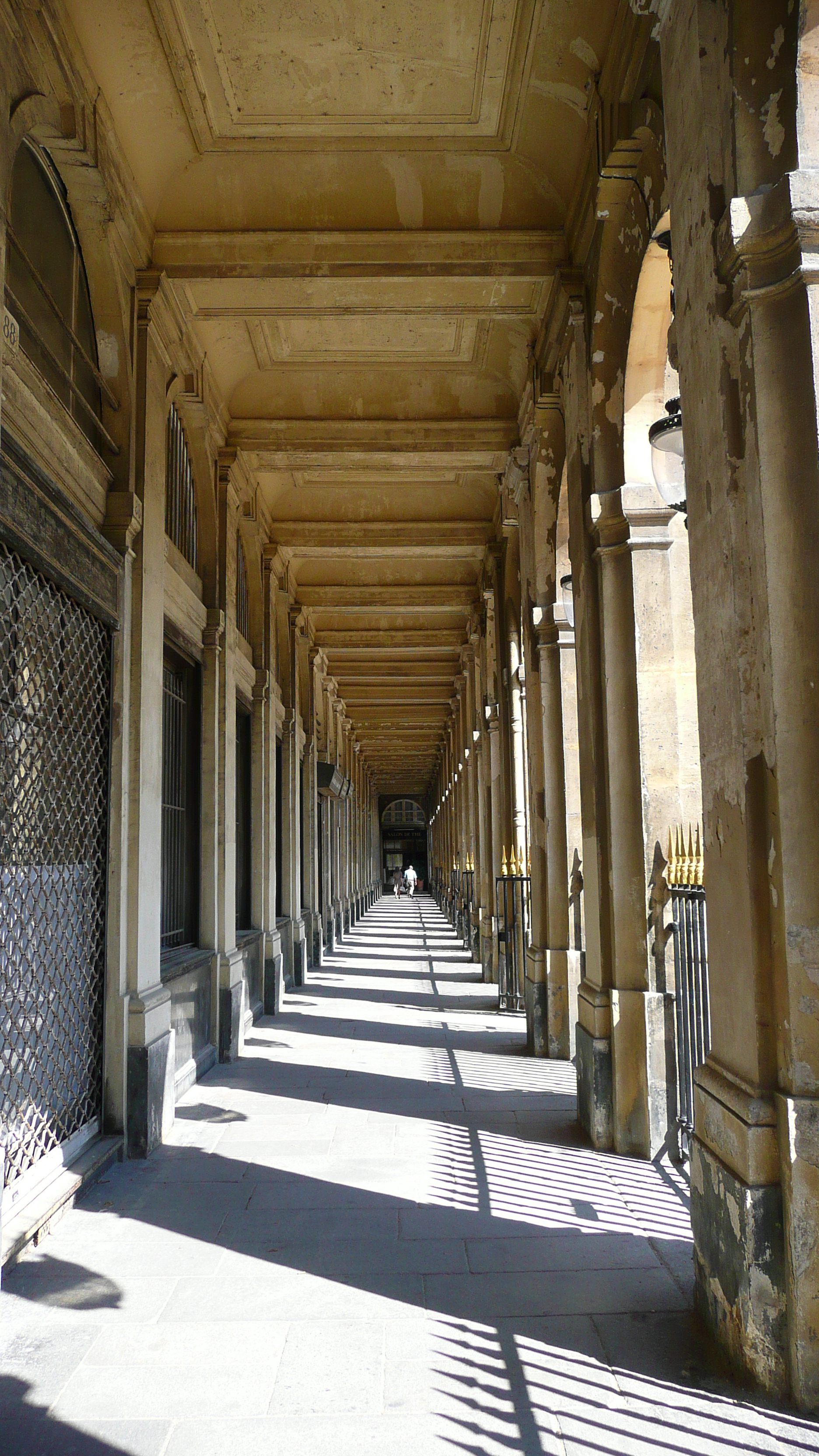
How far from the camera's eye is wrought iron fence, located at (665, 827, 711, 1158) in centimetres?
481

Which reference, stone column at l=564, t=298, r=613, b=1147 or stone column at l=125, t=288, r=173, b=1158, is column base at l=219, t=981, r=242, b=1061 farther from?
stone column at l=564, t=298, r=613, b=1147

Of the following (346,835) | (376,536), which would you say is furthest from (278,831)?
(346,835)

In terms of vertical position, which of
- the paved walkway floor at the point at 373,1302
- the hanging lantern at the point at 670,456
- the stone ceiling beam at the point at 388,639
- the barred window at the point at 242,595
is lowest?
the paved walkway floor at the point at 373,1302

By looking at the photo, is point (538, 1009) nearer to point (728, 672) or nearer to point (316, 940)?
point (728, 672)

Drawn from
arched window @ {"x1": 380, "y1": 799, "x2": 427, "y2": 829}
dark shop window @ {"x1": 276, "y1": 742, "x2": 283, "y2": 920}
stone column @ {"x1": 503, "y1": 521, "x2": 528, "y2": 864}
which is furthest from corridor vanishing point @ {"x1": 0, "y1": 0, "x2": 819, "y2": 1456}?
arched window @ {"x1": 380, "y1": 799, "x2": 427, "y2": 829}

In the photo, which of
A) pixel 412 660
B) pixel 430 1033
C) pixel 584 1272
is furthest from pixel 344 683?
pixel 584 1272

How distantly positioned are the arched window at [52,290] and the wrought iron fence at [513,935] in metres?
5.83

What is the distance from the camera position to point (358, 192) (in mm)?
6652

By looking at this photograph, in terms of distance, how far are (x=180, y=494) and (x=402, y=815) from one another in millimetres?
53945

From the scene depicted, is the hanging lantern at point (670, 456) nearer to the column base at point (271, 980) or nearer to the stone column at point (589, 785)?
the stone column at point (589, 785)

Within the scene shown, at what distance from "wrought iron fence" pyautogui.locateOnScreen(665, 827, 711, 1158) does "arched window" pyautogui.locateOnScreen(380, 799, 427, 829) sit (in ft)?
182

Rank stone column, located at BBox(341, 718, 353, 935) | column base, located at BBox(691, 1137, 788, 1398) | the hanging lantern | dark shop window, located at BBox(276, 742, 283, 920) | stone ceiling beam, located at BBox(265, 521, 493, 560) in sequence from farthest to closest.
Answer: stone column, located at BBox(341, 718, 353, 935), dark shop window, located at BBox(276, 742, 283, 920), stone ceiling beam, located at BBox(265, 521, 493, 560), the hanging lantern, column base, located at BBox(691, 1137, 788, 1398)

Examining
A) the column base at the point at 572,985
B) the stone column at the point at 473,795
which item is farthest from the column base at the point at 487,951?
the column base at the point at 572,985

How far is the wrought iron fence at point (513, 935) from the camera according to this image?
400 inches
